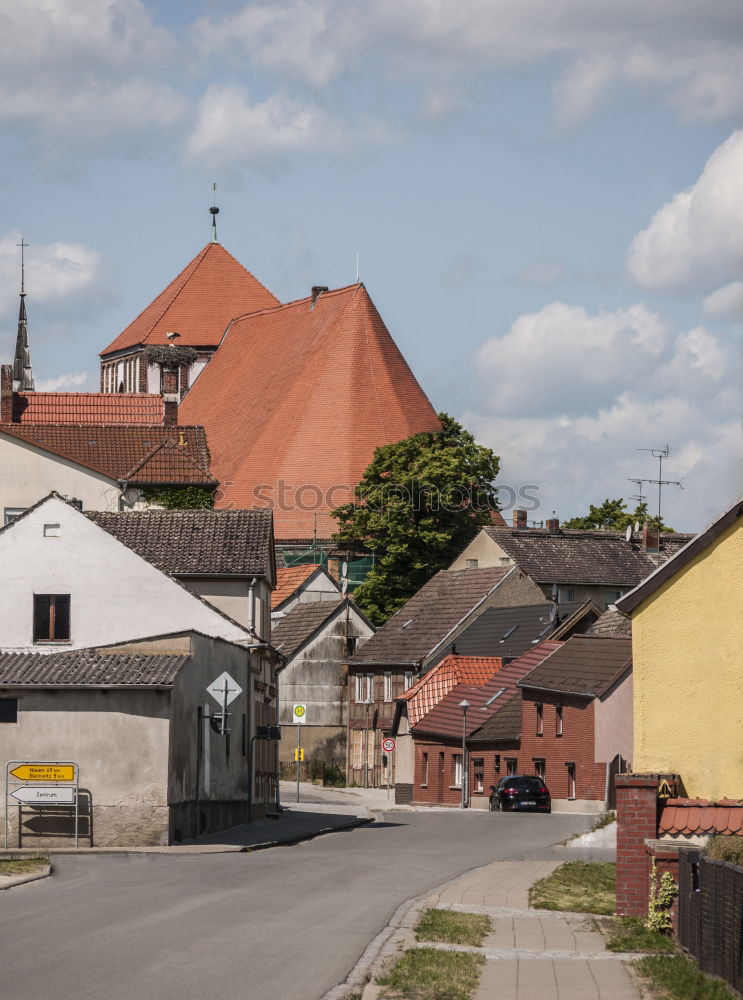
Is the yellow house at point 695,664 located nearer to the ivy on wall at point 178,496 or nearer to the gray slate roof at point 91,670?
the gray slate roof at point 91,670

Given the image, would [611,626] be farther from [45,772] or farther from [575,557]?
[45,772]

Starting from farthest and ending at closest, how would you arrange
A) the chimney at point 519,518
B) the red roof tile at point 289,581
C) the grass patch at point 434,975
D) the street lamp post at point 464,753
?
the chimney at point 519,518
the red roof tile at point 289,581
the street lamp post at point 464,753
the grass patch at point 434,975

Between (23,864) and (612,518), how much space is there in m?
85.0

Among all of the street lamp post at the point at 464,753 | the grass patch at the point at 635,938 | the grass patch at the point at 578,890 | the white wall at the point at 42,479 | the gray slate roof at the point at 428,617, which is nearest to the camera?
the grass patch at the point at 635,938

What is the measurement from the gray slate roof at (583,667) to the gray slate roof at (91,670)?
1028 inches

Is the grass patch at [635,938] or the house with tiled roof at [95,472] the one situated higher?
the house with tiled roof at [95,472]

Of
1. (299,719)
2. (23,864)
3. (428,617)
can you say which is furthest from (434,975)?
(428,617)

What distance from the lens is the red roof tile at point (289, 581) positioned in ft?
267

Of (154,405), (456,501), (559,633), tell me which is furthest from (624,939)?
(154,405)

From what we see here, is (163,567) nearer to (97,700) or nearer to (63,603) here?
(63,603)

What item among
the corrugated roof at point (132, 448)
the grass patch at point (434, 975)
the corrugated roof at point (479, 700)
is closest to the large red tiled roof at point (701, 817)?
the grass patch at point (434, 975)

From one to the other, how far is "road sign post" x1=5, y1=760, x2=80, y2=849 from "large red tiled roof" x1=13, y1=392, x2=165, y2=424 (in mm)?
65738

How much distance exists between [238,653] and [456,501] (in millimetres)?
50576

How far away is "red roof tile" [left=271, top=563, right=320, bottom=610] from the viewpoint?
81438 millimetres
